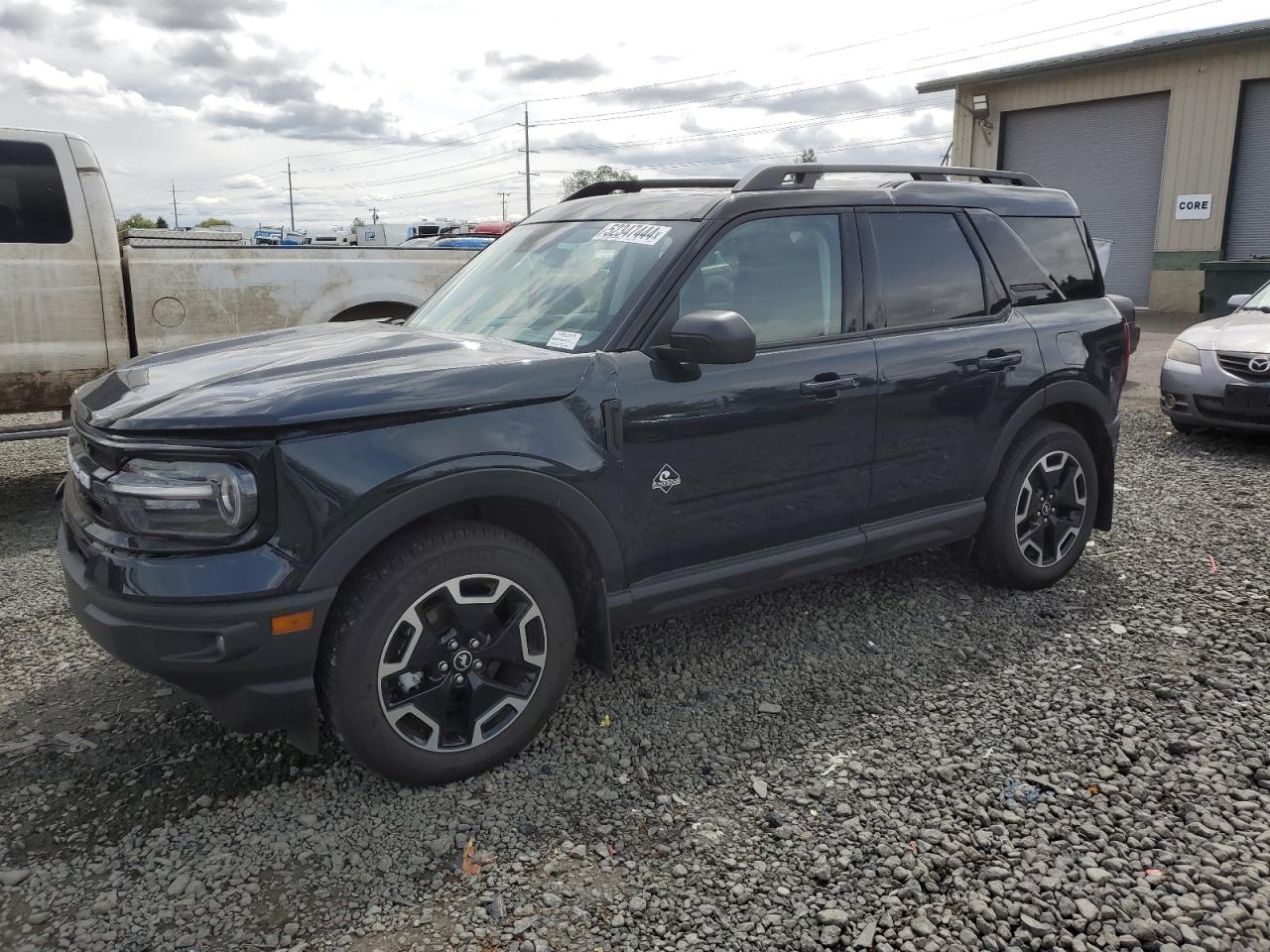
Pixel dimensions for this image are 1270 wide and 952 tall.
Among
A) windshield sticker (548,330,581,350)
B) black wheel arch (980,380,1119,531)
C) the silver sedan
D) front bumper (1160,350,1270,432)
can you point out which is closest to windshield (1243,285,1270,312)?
the silver sedan

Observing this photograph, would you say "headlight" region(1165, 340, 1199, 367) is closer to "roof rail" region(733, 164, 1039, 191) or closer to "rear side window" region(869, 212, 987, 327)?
"roof rail" region(733, 164, 1039, 191)

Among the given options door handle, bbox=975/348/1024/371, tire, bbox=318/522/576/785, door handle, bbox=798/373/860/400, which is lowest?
tire, bbox=318/522/576/785

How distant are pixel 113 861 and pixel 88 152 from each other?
5443mm

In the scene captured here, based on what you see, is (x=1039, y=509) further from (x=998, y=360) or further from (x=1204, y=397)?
(x=1204, y=397)

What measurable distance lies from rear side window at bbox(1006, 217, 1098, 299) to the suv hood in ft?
8.44

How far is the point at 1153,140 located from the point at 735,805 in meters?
20.6

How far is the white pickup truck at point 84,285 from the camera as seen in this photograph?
20.2 feet

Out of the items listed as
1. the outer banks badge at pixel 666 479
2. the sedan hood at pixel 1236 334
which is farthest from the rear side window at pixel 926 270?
the sedan hood at pixel 1236 334

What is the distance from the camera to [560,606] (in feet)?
10.3

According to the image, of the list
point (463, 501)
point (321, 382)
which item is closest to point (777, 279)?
point (463, 501)

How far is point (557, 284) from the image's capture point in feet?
12.2

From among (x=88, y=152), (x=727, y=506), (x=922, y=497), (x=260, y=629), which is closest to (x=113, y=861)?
(x=260, y=629)

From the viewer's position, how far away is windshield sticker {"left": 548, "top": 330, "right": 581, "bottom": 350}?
3.32 meters

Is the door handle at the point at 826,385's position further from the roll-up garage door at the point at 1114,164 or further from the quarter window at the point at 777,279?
the roll-up garage door at the point at 1114,164
